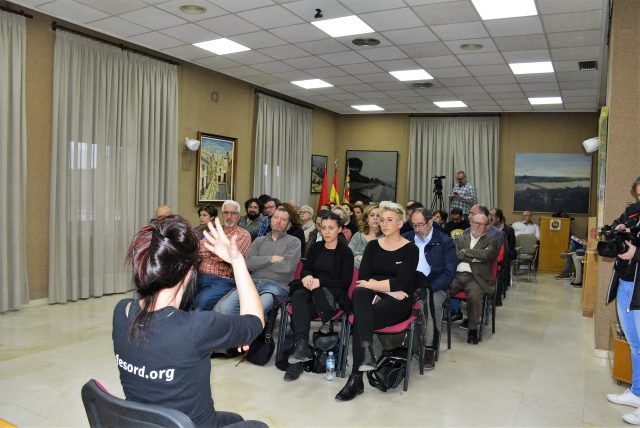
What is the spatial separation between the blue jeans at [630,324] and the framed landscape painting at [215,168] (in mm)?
6425

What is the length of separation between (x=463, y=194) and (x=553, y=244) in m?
2.03

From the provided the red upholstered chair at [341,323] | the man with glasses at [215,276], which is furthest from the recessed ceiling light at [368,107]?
the red upholstered chair at [341,323]

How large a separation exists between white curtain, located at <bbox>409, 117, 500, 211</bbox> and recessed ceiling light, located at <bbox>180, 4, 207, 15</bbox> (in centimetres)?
735

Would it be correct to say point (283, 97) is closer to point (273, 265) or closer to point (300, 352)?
point (273, 265)

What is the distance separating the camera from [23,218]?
5902 millimetres

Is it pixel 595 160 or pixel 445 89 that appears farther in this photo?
pixel 595 160

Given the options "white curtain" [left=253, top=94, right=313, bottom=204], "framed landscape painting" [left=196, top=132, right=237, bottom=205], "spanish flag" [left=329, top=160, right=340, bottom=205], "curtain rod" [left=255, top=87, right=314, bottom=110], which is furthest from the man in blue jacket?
"spanish flag" [left=329, top=160, right=340, bottom=205]

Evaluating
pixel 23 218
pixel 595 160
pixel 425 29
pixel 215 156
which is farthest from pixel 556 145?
pixel 23 218

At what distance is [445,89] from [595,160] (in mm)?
3998

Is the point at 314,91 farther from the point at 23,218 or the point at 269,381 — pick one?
the point at 269,381

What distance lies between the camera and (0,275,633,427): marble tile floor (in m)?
3.35

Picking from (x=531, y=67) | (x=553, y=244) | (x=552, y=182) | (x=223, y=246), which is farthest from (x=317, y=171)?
(x=223, y=246)

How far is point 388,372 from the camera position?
3.83m

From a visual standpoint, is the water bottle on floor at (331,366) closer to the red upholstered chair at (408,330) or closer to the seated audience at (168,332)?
the red upholstered chair at (408,330)
